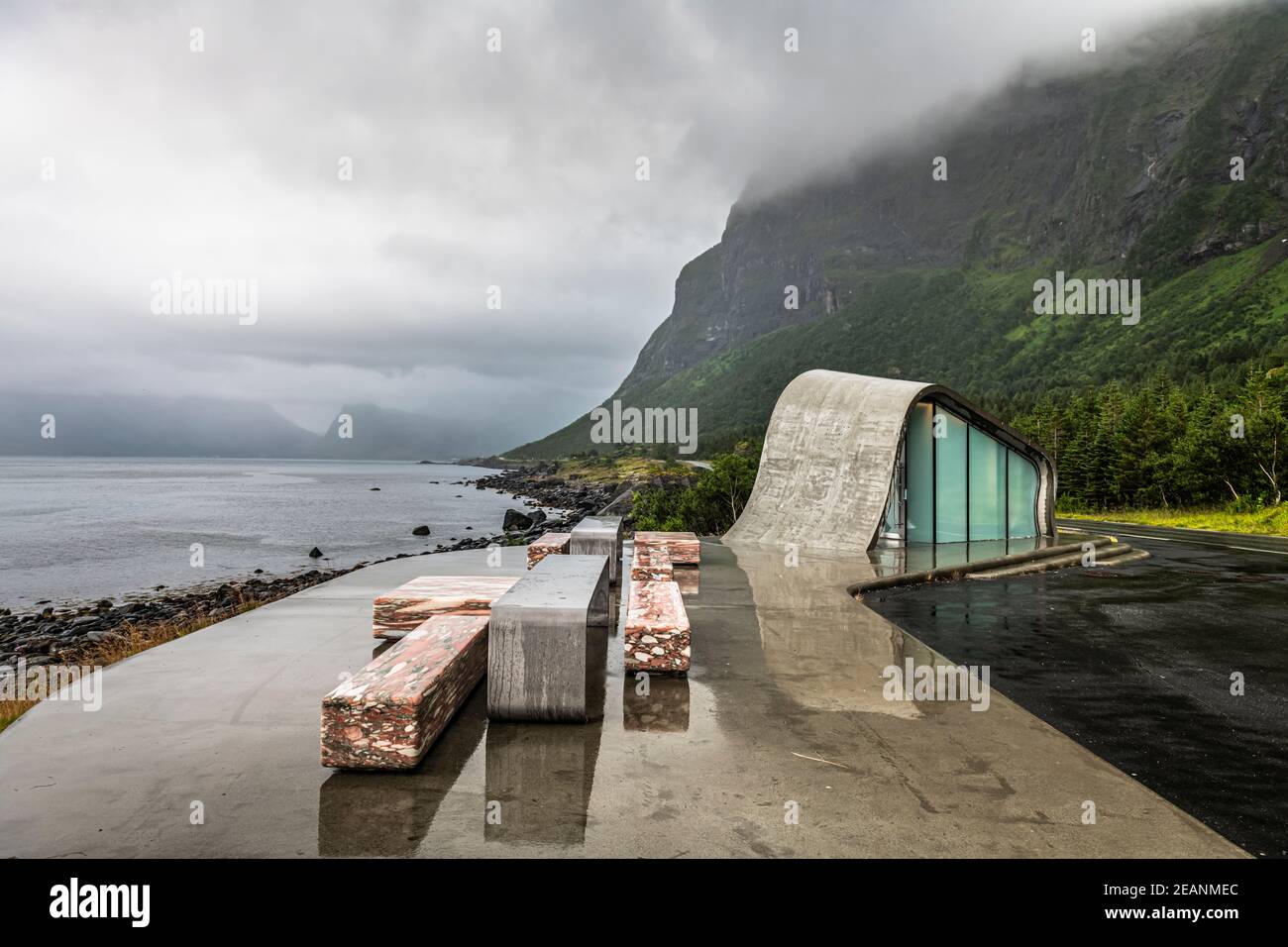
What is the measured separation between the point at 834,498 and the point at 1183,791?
11.8 metres

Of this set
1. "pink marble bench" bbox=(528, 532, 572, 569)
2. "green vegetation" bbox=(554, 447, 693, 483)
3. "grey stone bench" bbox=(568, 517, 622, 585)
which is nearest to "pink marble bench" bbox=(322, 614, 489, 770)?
"grey stone bench" bbox=(568, 517, 622, 585)

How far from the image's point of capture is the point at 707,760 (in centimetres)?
413

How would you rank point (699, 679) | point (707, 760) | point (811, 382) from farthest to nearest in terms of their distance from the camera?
point (811, 382) < point (699, 679) < point (707, 760)

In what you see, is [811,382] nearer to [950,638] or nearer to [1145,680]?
[950,638]

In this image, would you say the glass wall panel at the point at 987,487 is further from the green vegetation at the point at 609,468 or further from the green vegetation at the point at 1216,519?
the green vegetation at the point at 609,468

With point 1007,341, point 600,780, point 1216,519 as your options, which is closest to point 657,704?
Answer: point 600,780

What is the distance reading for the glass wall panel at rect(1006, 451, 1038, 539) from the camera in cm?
1739

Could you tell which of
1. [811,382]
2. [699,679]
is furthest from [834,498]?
[699,679]

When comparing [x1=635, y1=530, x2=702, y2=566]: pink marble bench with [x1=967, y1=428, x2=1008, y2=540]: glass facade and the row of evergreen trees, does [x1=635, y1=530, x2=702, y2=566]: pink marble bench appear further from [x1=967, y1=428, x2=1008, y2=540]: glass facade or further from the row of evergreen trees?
the row of evergreen trees

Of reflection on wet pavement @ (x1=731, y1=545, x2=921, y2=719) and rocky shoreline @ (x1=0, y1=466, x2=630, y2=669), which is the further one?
rocky shoreline @ (x1=0, y1=466, x2=630, y2=669)

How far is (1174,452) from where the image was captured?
32.8 metres

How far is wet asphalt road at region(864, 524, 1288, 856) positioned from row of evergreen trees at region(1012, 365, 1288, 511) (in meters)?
20.0

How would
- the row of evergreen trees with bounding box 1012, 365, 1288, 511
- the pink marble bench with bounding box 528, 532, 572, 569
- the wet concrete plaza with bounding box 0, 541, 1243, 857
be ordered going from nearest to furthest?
the wet concrete plaza with bounding box 0, 541, 1243, 857
the pink marble bench with bounding box 528, 532, 572, 569
the row of evergreen trees with bounding box 1012, 365, 1288, 511

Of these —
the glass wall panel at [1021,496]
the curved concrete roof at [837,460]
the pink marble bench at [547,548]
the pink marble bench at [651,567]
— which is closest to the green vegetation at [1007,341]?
the glass wall panel at [1021,496]
